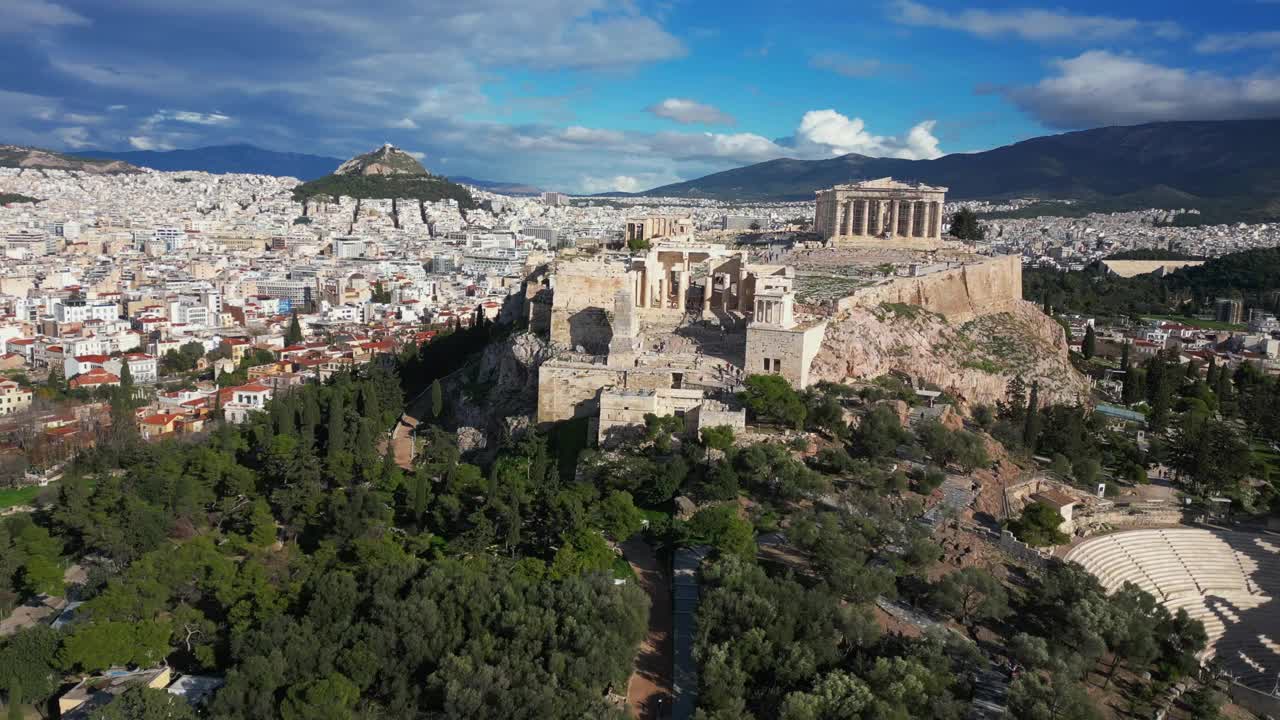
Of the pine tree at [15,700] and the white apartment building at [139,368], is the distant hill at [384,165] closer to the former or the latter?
the white apartment building at [139,368]

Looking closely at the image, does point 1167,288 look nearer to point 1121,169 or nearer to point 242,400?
point 242,400

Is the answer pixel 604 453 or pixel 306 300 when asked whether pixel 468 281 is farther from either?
pixel 604 453

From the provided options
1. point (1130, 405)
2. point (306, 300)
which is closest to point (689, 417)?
point (1130, 405)

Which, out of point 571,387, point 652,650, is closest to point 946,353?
point 571,387

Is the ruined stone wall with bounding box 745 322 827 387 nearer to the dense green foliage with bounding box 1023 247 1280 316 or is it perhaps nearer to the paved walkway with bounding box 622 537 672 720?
the paved walkway with bounding box 622 537 672 720

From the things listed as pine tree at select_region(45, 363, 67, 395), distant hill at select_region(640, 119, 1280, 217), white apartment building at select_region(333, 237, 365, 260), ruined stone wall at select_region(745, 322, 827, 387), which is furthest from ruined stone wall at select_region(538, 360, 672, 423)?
distant hill at select_region(640, 119, 1280, 217)

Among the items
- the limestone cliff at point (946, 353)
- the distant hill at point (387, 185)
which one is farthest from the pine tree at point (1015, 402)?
the distant hill at point (387, 185)
